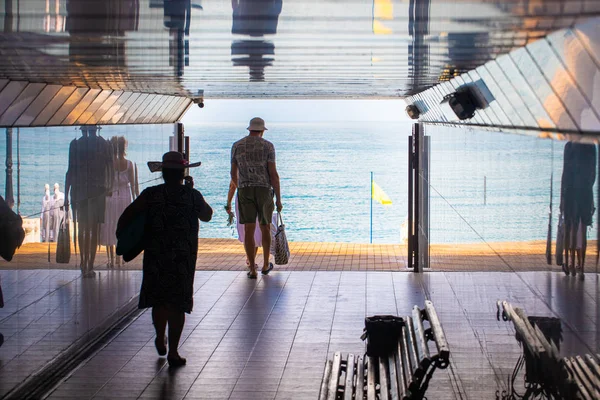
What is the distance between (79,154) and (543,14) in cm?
523

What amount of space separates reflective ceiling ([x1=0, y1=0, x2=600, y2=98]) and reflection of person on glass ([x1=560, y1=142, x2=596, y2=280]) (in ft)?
1.59

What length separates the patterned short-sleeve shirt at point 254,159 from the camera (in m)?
11.2

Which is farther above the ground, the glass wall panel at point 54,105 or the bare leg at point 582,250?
the glass wall panel at point 54,105

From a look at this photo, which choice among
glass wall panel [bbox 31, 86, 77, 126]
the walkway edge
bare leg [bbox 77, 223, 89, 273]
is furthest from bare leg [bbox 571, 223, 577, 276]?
bare leg [bbox 77, 223, 89, 273]

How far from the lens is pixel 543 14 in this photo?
12.1 ft

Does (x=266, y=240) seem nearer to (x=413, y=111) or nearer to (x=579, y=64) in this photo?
(x=413, y=111)

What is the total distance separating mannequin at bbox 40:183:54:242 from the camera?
7054 millimetres

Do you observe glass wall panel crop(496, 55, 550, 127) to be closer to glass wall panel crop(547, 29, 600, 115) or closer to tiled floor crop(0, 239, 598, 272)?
glass wall panel crop(547, 29, 600, 115)

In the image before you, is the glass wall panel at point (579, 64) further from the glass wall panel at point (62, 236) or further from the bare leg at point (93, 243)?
the bare leg at point (93, 243)

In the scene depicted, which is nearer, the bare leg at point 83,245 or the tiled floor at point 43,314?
the tiled floor at point 43,314

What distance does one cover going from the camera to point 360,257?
1358 cm

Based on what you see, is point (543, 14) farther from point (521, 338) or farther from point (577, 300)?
point (521, 338)

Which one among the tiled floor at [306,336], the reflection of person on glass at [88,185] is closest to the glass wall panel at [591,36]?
the tiled floor at [306,336]

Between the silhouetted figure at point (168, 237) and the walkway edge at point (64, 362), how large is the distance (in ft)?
2.49
